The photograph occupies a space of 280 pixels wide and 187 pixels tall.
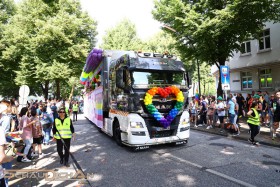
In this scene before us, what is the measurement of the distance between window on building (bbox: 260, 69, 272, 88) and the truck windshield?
16265 millimetres

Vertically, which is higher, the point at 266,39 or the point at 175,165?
the point at 266,39

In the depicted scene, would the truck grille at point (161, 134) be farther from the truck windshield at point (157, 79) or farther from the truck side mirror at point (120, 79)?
the truck side mirror at point (120, 79)

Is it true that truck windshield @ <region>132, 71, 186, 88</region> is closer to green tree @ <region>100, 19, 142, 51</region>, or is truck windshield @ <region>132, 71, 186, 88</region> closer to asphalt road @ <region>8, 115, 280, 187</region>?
asphalt road @ <region>8, 115, 280, 187</region>

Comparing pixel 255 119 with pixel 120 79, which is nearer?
pixel 120 79

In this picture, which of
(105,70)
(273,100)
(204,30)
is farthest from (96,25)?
(273,100)

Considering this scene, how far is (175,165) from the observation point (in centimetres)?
627

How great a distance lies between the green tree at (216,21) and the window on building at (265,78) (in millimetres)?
6752

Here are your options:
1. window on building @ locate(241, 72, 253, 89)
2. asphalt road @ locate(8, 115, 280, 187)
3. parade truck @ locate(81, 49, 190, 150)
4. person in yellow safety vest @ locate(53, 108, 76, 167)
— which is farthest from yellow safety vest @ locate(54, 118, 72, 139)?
window on building @ locate(241, 72, 253, 89)

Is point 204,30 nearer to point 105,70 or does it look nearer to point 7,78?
point 105,70

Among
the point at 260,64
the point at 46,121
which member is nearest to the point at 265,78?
the point at 260,64

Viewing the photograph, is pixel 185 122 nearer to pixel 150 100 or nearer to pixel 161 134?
pixel 161 134

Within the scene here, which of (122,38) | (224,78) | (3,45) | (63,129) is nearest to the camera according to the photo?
(63,129)

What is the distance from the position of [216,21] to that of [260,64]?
9.91 metres

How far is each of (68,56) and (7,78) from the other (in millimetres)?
12745
